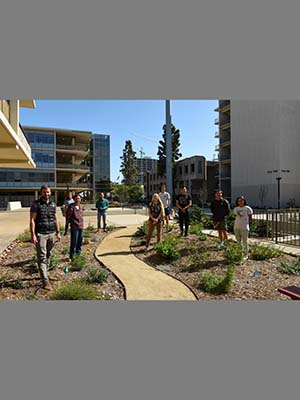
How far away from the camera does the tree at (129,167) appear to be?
53.7 metres

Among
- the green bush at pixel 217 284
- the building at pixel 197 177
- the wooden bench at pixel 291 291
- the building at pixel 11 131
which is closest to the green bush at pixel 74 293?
the green bush at pixel 217 284

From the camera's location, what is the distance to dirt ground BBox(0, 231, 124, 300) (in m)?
4.32

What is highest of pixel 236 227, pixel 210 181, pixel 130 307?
pixel 210 181

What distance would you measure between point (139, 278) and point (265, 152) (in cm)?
3061

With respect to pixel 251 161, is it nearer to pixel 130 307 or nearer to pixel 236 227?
pixel 236 227

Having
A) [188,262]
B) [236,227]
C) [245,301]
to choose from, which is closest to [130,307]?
[245,301]

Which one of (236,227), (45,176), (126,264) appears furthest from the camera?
(45,176)

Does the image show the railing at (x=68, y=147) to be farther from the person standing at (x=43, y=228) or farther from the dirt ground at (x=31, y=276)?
the person standing at (x=43, y=228)

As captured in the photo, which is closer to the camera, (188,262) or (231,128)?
(188,262)

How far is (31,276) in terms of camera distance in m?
5.04

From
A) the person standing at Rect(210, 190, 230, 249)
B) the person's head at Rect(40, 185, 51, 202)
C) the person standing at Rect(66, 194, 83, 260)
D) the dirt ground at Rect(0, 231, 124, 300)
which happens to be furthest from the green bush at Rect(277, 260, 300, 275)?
the person's head at Rect(40, 185, 51, 202)

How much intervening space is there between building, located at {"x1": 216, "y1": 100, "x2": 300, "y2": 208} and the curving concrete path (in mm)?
26111

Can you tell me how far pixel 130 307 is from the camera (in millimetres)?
3848

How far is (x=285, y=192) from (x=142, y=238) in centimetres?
2731
